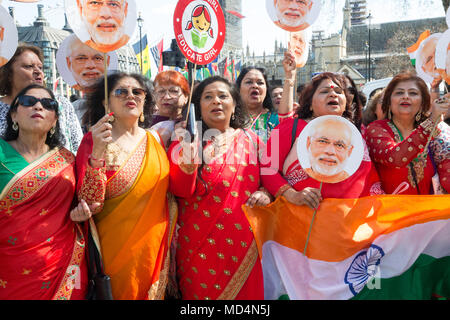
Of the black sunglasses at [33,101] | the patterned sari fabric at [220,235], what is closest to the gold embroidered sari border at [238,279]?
the patterned sari fabric at [220,235]

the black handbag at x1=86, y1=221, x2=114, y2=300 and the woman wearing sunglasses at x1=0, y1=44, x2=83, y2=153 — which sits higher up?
the woman wearing sunglasses at x1=0, y1=44, x2=83, y2=153

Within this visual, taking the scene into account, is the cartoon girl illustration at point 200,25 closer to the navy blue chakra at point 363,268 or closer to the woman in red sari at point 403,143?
the woman in red sari at point 403,143

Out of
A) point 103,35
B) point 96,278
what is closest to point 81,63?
point 103,35

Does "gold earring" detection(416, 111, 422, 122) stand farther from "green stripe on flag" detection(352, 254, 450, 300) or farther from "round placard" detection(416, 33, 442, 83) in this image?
"green stripe on flag" detection(352, 254, 450, 300)

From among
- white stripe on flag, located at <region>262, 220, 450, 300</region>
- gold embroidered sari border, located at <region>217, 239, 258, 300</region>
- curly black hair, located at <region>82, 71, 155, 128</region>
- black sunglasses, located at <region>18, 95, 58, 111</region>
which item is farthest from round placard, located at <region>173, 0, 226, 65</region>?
white stripe on flag, located at <region>262, 220, 450, 300</region>

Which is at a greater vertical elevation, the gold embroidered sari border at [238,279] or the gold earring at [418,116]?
the gold earring at [418,116]

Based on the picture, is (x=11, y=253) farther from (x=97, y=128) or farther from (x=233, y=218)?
(x=233, y=218)

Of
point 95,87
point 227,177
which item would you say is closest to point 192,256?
point 227,177

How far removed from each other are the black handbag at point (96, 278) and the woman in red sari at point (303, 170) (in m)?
1.14

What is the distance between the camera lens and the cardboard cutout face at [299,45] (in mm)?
3689

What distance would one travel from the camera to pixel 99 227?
263cm

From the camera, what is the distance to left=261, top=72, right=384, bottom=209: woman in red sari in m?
2.79

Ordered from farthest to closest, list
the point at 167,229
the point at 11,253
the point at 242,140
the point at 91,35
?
the point at 242,140
the point at 167,229
the point at 91,35
the point at 11,253

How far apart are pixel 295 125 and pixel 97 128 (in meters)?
1.28
